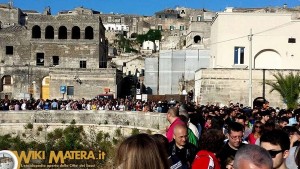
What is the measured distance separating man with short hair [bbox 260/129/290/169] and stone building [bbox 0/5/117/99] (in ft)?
131

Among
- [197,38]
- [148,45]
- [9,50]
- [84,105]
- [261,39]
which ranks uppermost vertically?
[148,45]

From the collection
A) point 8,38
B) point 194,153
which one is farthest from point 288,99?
point 8,38

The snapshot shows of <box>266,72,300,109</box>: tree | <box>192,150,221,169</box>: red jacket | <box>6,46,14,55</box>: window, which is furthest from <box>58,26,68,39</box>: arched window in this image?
<box>192,150,221,169</box>: red jacket

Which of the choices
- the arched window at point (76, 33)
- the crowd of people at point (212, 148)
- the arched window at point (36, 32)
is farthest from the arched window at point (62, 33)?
the crowd of people at point (212, 148)

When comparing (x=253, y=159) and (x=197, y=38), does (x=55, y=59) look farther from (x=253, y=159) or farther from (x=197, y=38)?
(x=253, y=159)

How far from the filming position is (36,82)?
47.2 metres

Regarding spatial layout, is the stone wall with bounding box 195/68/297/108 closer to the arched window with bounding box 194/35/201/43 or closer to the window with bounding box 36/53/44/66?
the window with bounding box 36/53/44/66

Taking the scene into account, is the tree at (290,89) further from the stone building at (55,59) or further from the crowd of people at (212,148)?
the stone building at (55,59)

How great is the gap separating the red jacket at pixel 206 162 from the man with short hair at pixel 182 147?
0.42m

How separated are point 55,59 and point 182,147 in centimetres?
4467

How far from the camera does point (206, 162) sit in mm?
6035

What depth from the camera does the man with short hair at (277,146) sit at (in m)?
5.25

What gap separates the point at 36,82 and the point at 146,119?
70.4ft

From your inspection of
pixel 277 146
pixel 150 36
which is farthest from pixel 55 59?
pixel 150 36
